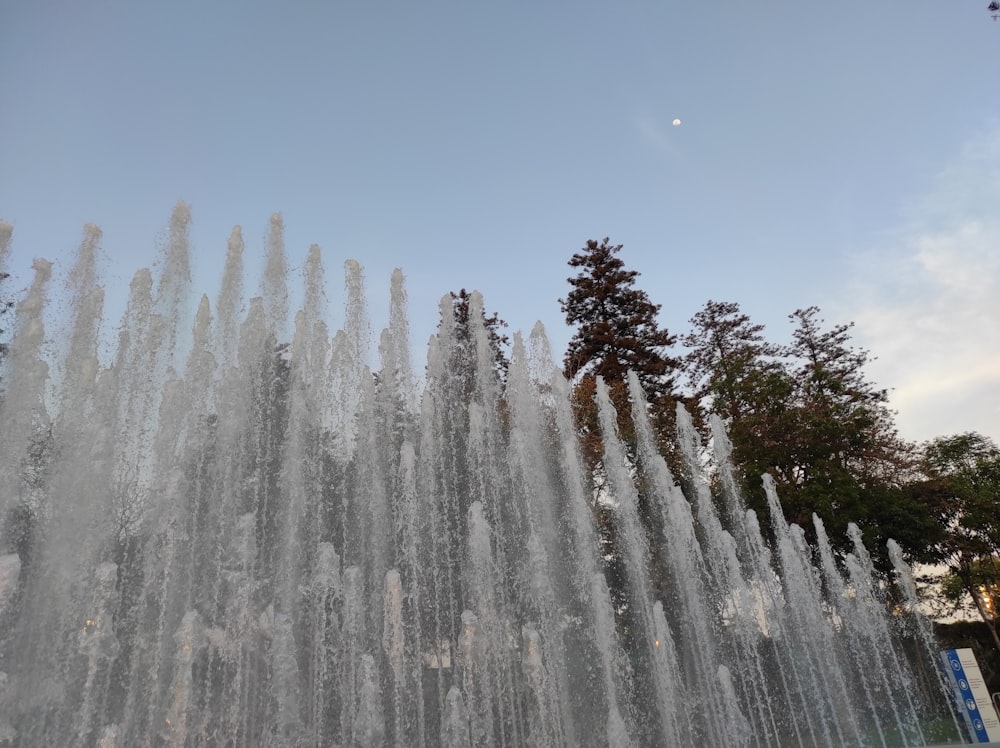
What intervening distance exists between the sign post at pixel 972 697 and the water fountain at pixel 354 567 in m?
2.43

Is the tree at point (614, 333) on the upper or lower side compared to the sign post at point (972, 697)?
upper

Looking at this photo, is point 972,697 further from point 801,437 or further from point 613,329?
point 613,329

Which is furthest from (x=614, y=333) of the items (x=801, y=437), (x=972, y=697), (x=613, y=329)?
(x=972, y=697)

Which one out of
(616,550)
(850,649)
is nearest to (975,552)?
(850,649)

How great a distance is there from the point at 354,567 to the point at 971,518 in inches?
813

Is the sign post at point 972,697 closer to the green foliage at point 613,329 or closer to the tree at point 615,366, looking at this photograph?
the tree at point 615,366

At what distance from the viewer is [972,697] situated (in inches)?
546

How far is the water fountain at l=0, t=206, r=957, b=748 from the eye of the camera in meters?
11.3

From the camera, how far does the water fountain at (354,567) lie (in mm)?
11305

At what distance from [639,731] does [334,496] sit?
A: 27.2ft

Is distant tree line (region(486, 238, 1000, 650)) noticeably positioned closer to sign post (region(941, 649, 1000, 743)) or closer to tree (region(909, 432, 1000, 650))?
tree (region(909, 432, 1000, 650))

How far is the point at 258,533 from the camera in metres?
14.3

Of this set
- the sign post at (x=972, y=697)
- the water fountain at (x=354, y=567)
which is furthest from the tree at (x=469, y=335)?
the sign post at (x=972, y=697)

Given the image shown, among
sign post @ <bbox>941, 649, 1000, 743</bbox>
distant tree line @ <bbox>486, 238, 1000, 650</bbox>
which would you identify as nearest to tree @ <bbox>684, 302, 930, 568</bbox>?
distant tree line @ <bbox>486, 238, 1000, 650</bbox>
